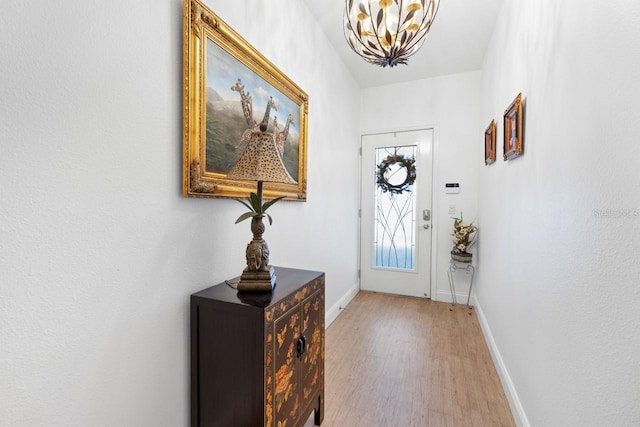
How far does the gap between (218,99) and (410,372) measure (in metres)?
2.13

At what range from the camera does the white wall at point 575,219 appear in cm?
76

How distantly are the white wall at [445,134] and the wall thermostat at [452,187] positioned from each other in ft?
0.11

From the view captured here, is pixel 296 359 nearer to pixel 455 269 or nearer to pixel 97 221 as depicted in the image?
pixel 97 221

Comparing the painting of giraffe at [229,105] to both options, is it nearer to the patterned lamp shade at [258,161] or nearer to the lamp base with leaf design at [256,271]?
the patterned lamp shade at [258,161]

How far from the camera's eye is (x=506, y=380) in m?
1.84

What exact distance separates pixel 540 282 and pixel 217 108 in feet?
5.65

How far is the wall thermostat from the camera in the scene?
11.3 feet

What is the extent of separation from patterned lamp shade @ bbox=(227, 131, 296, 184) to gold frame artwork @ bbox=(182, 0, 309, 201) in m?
0.23

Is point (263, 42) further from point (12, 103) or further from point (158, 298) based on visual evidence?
point (158, 298)

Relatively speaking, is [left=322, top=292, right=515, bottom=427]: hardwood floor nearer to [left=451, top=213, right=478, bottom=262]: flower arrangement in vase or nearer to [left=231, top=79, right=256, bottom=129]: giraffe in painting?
[left=451, top=213, right=478, bottom=262]: flower arrangement in vase

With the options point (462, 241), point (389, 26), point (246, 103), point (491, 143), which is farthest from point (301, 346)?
point (462, 241)

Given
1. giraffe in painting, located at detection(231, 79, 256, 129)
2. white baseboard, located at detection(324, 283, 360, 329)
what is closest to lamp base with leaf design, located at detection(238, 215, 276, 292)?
giraffe in painting, located at detection(231, 79, 256, 129)

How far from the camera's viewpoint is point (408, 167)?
12.0ft

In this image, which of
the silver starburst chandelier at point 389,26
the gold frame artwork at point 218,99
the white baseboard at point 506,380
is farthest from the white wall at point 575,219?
the gold frame artwork at point 218,99
